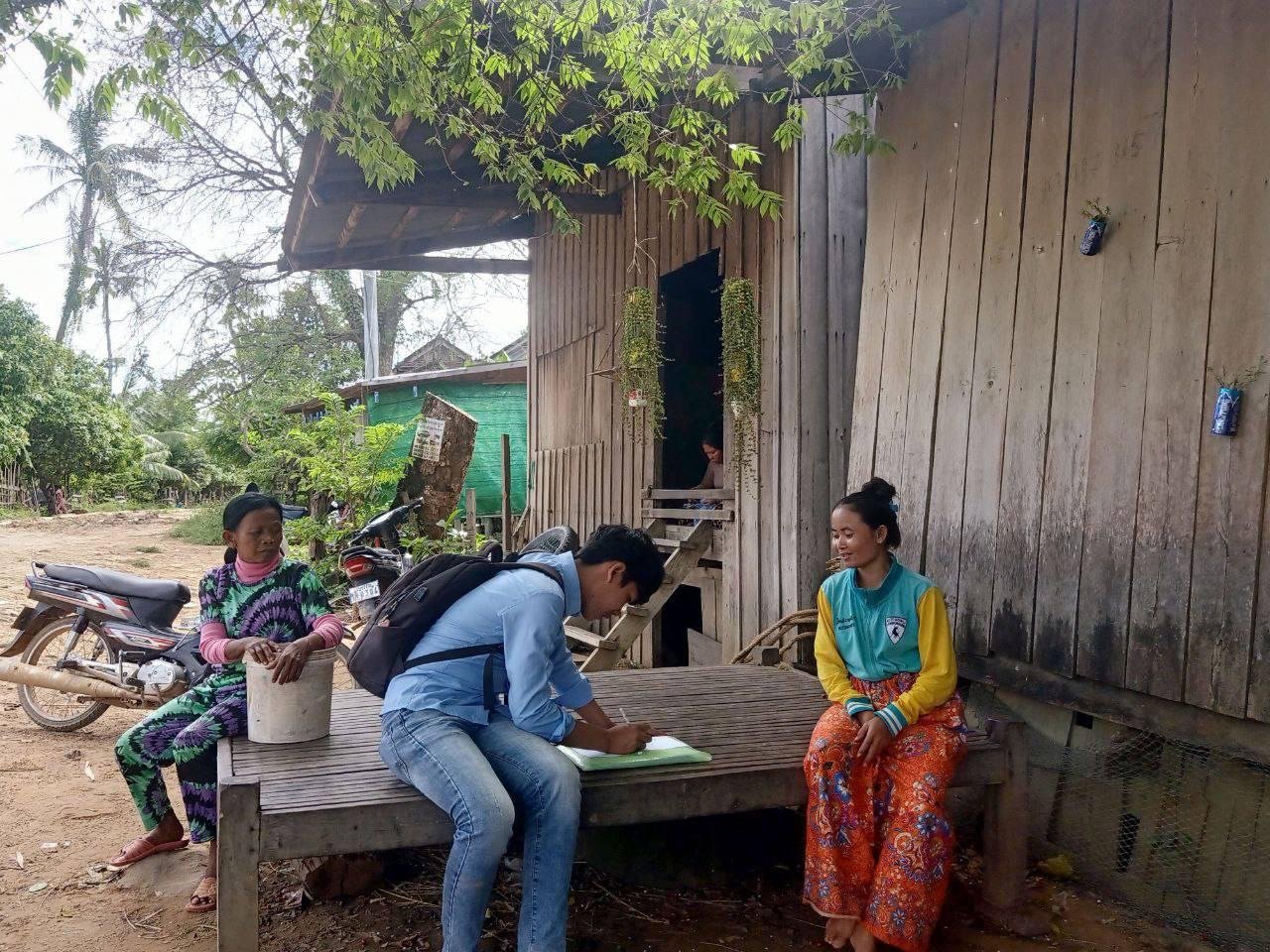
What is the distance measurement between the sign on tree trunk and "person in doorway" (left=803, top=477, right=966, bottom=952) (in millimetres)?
9619

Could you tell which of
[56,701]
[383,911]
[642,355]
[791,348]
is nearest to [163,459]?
[56,701]

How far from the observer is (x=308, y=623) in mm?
3664

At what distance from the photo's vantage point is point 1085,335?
3.62 m

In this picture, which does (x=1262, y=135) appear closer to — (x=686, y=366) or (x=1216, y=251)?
(x=1216, y=251)

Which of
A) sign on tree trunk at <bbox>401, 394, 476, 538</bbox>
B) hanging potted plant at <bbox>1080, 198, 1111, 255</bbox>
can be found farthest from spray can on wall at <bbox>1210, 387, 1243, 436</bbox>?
sign on tree trunk at <bbox>401, 394, 476, 538</bbox>

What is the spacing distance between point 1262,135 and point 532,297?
7.81 metres

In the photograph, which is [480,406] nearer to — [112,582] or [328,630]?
[112,582]

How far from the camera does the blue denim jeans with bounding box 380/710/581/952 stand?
2586 mm

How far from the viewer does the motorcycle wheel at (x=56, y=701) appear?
5832 mm

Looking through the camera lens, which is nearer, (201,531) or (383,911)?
(383,911)

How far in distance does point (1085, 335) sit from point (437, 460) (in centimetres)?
989

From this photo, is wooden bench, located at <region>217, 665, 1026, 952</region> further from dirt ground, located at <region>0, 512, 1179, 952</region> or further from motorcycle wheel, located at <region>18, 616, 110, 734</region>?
motorcycle wheel, located at <region>18, 616, 110, 734</region>

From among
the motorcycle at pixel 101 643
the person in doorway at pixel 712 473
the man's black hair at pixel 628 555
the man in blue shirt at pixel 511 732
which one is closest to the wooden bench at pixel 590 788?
the man in blue shirt at pixel 511 732

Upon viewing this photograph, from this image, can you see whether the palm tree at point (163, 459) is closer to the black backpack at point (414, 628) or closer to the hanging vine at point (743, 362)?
the hanging vine at point (743, 362)
